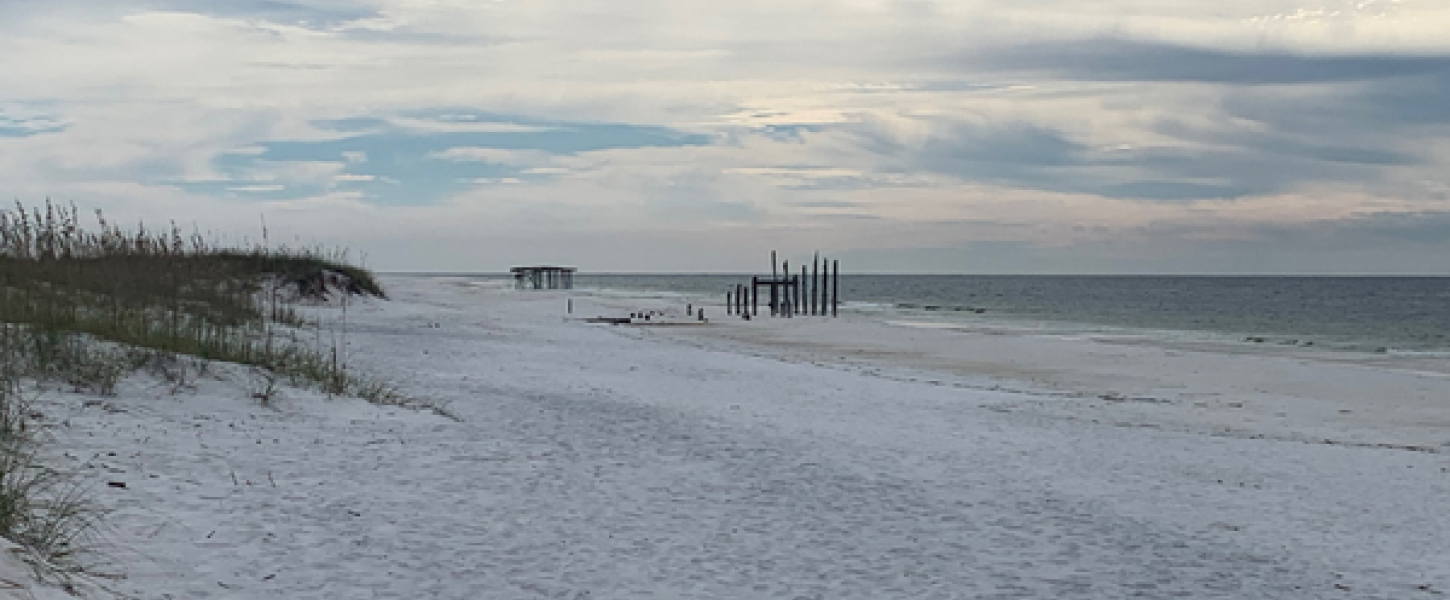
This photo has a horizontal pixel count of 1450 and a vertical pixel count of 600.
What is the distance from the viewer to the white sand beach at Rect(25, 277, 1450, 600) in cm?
637

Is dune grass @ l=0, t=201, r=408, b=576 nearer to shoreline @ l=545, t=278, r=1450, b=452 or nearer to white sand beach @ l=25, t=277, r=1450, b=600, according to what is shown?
white sand beach @ l=25, t=277, r=1450, b=600

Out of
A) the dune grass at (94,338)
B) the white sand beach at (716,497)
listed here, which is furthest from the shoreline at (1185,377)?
the dune grass at (94,338)

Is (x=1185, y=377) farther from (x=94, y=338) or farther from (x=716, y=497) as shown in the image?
(x=94, y=338)

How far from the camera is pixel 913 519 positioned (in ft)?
26.8

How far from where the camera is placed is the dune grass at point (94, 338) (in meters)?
6.00

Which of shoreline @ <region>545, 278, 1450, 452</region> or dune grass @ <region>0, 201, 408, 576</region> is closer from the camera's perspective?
dune grass @ <region>0, 201, 408, 576</region>

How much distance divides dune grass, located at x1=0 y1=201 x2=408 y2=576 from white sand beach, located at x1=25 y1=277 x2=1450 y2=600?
0.29 m

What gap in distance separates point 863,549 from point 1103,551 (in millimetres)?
1650

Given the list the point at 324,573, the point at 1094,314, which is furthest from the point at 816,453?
the point at 1094,314

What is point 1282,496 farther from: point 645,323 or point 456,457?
point 645,323

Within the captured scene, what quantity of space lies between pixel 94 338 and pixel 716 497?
19.8 ft

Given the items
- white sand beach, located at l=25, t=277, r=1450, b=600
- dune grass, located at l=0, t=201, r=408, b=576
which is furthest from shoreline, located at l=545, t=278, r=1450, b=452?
dune grass, located at l=0, t=201, r=408, b=576

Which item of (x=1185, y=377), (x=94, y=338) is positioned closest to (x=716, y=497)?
(x=94, y=338)

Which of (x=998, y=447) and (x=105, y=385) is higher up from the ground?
(x=105, y=385)
